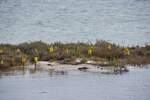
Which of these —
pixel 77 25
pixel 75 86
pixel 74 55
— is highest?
pixel 77 25

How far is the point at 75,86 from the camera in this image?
20.8 meters

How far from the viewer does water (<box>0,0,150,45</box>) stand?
120 ft

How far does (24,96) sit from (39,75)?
126 inches

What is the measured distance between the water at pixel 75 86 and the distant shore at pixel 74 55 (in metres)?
1.06

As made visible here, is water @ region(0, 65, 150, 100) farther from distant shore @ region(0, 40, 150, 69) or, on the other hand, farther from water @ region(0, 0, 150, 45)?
water @ region(0, 0, 150, 45)

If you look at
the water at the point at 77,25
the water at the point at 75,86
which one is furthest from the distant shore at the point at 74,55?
the water at the point at 77,25

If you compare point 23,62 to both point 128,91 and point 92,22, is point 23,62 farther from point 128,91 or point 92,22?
point 92,22

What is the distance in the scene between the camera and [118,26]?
4325cm

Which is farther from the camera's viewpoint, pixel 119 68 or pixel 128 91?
pixel 119 68

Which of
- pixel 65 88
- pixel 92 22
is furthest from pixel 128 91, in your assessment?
pixel 92 22

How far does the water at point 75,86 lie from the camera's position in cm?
1942

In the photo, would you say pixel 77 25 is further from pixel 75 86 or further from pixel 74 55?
pixel 75 86

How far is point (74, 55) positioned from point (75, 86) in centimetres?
428

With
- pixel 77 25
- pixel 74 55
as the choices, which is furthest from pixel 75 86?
pixel 77 25
